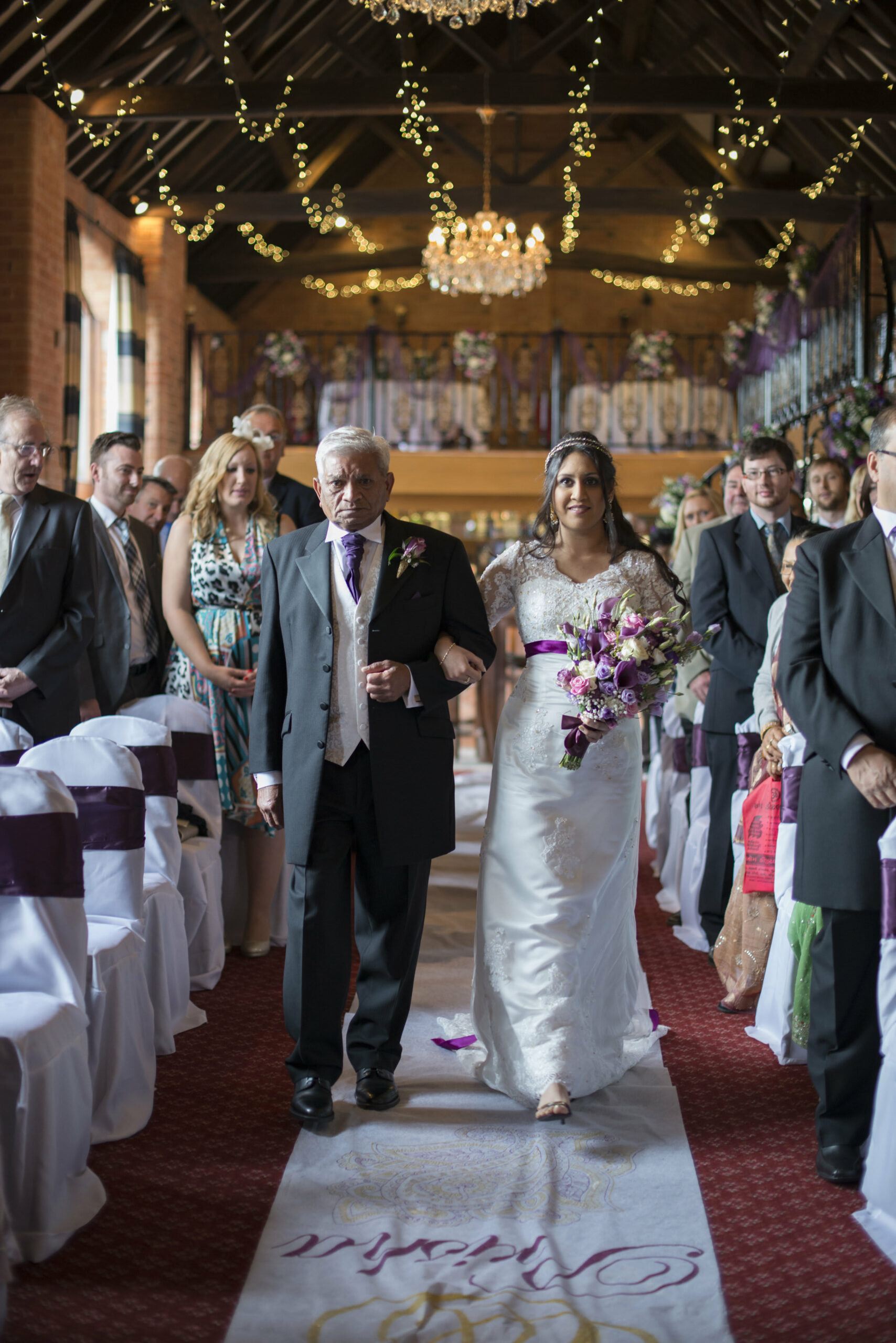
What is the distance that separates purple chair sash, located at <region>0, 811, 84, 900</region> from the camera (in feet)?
8.49

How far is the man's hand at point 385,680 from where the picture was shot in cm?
295

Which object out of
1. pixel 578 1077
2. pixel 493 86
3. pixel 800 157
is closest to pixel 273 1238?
pixel 578 1077

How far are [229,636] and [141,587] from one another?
22.6 inches

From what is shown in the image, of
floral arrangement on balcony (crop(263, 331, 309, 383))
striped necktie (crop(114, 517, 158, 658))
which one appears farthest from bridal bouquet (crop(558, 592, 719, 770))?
floral arrangement on balcony (crop(263, 331, 309, 383))

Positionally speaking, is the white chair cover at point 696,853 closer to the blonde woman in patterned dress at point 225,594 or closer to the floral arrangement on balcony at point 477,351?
the blonde woman in patterned dress at point 225,594

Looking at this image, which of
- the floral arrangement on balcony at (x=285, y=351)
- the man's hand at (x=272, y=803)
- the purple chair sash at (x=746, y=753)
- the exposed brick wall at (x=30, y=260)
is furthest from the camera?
the floral arrangement on balcony at (x=285, y=351)

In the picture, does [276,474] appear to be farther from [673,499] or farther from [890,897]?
[673,499]

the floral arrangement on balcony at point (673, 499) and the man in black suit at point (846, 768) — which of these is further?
the floral arrangement on balcony at point (673, 499)

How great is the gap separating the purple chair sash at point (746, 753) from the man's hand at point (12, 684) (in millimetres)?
2419

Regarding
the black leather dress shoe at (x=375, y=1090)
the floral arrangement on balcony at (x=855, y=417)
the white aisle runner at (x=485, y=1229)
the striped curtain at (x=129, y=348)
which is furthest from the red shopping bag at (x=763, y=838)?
the striped curtain at (x=129, y=348)

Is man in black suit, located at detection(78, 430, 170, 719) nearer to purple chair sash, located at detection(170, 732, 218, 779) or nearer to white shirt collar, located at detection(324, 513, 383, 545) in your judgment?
purple chair sash, located at detection(170, 732, 218, 779)

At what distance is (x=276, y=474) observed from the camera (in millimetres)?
5156

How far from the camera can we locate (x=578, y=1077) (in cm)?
323

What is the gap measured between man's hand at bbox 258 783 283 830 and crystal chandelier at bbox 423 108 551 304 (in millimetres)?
8671
